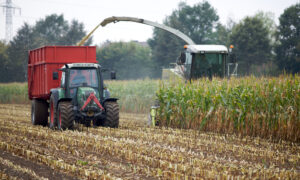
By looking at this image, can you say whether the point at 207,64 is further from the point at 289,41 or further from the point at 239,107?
the point at 289,41

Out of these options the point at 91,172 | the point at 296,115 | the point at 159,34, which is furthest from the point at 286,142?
the point at 159,34

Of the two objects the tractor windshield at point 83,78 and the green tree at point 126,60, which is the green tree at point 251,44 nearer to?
→ the green tree at point 126,60

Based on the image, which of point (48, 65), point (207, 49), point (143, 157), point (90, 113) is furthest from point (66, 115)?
point (207, 49)

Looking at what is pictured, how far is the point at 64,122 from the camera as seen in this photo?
39.2 ft

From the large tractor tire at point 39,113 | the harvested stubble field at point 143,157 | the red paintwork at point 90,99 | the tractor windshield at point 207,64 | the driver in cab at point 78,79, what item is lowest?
the harvested stubble field at point 143,157

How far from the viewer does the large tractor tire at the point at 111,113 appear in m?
12.5

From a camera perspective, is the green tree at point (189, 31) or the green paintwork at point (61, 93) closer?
the green paintwork at point (61, 93)

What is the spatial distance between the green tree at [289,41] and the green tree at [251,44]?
212 centimetres

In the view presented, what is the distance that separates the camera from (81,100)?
12.4 meters

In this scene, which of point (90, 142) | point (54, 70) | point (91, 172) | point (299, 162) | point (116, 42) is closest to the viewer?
point (91, 172)

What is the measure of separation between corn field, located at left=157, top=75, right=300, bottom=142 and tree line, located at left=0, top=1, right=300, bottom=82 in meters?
28.3

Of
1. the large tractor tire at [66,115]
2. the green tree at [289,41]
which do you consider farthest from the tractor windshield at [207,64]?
the green tree at [289,41]

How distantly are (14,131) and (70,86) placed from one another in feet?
6.81

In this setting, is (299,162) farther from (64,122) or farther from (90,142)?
(64,122)
